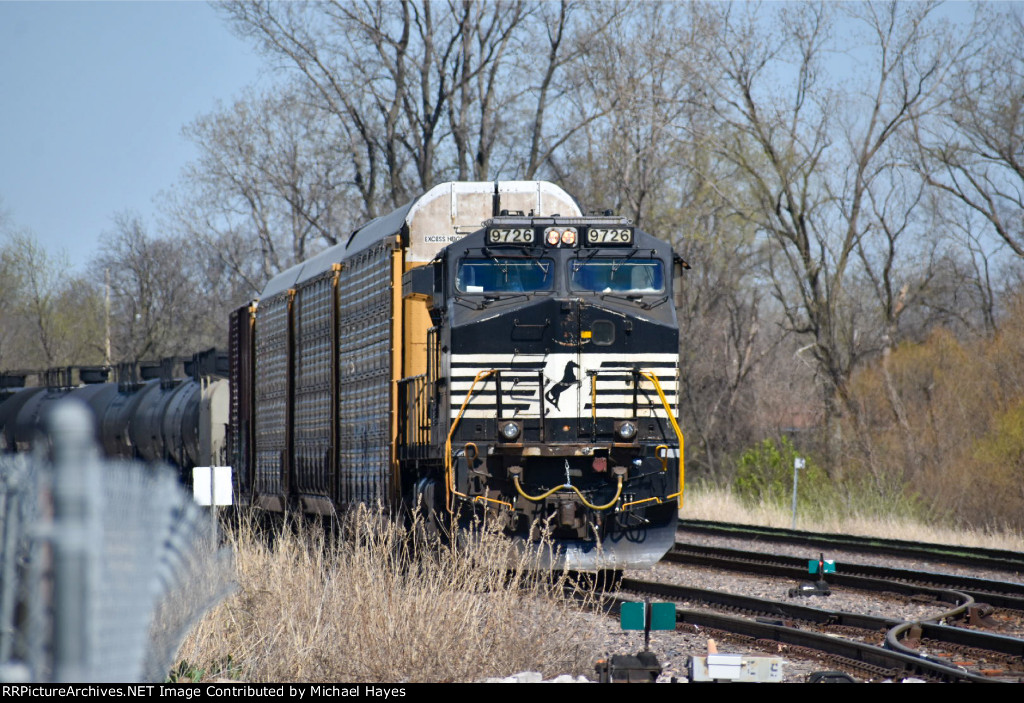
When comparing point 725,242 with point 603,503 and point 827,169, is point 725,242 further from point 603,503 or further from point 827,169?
point 603,503

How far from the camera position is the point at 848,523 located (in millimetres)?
22125

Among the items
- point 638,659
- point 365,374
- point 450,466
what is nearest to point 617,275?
point 450,466

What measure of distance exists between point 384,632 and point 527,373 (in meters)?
4.04

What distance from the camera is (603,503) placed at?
36.4ft

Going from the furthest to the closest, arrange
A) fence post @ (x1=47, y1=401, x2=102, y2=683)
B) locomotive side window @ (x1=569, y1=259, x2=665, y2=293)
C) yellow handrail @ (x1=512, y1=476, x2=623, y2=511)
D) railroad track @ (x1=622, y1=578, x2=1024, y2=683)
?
1. locomotive side window @ (x1=569, y1=259, x2=665, y2=293)
2. yellow handrail @ (x1=512, y1=476, x2=623, y2=511)
3. railroad track @ (x1=622, y1=578, x2=1024, y2=683)
4. fence post @ (x1=47, y1=401, x2=102, y2=683)

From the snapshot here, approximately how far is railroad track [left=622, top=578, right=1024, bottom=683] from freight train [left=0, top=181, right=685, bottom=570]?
3.68 ft

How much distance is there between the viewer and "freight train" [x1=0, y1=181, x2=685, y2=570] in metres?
10.9

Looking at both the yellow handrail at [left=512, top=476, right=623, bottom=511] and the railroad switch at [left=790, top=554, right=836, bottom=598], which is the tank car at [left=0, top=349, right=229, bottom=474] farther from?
the railroad switch at [left=790, top=554, right=836, bottom=598]

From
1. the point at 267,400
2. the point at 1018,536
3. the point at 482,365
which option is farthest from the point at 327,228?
the point at 482,365

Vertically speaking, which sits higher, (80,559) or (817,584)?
(80,559)

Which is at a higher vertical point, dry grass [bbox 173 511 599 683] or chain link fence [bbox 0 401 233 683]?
chain link fence [bbox 0 401 233 683]

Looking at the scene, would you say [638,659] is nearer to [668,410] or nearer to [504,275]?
[668,410]

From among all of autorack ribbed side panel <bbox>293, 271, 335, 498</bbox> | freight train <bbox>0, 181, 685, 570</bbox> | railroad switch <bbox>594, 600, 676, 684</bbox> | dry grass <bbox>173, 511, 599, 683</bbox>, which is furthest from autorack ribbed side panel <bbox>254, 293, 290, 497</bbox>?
railroad switch <bbox>594, 600, 676, 684</bbox>

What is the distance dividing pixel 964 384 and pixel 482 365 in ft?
54.0
